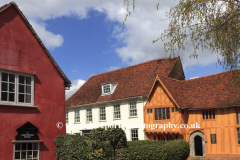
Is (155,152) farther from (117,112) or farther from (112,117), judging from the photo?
(112,117)

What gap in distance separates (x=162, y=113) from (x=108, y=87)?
8750 mm

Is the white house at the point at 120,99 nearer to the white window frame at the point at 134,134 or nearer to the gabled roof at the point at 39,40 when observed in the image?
the white window frame at the point at 134,134

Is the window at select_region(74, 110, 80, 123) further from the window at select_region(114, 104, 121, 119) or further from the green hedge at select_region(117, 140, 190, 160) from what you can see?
the green hedge at select_region(117, 140, 190, 160)

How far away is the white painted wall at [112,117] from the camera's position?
27.2 meters

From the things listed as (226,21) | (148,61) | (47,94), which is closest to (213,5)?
(226,21)

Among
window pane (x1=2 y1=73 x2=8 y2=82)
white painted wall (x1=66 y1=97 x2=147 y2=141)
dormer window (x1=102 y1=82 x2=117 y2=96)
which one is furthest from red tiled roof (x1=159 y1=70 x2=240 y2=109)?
window pane (x1=2 y1=73 x2=8 y2=82)

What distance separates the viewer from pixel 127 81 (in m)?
30.9

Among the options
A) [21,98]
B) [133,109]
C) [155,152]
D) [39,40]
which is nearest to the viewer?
[21,98]

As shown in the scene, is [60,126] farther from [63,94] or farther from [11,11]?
[11,11]

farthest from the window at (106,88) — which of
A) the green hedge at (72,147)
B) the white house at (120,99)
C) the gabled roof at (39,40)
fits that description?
the green hedge at (72,147)

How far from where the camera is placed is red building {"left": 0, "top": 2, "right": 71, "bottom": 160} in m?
12.9

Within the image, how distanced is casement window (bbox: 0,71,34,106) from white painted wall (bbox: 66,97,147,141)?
15040 mm

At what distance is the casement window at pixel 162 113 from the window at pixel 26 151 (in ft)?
46.8

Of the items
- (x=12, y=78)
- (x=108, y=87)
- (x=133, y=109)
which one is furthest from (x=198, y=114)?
(x=12, y=78)
